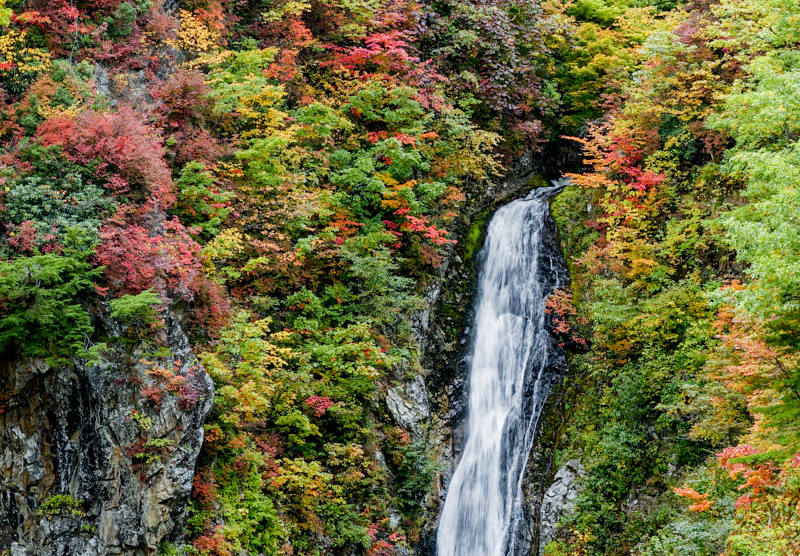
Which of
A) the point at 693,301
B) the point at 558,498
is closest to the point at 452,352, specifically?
the point at 558,498

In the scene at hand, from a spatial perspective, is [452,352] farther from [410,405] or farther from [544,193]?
[544,193]

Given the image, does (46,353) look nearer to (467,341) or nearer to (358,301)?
(358,301)

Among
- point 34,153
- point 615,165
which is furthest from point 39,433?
point 615,165

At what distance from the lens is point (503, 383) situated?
17328 mm

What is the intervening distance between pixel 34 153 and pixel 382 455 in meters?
9.12

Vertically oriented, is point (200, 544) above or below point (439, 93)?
below

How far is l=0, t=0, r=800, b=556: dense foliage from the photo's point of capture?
9773mm

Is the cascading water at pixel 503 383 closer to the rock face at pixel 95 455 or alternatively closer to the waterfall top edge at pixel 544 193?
the waterfall top edge at pixel 544 193

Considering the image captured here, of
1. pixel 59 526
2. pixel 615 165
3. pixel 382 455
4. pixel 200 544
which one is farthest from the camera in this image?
pixel 615 165

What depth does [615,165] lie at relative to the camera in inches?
676

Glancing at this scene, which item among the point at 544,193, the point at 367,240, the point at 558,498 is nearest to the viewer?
the point at 367,240

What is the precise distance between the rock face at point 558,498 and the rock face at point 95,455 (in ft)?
30.0

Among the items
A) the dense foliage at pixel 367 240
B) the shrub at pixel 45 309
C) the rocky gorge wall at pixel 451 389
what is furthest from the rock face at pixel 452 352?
the shrub at pixel 45 309

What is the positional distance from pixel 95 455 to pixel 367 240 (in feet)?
26.0
